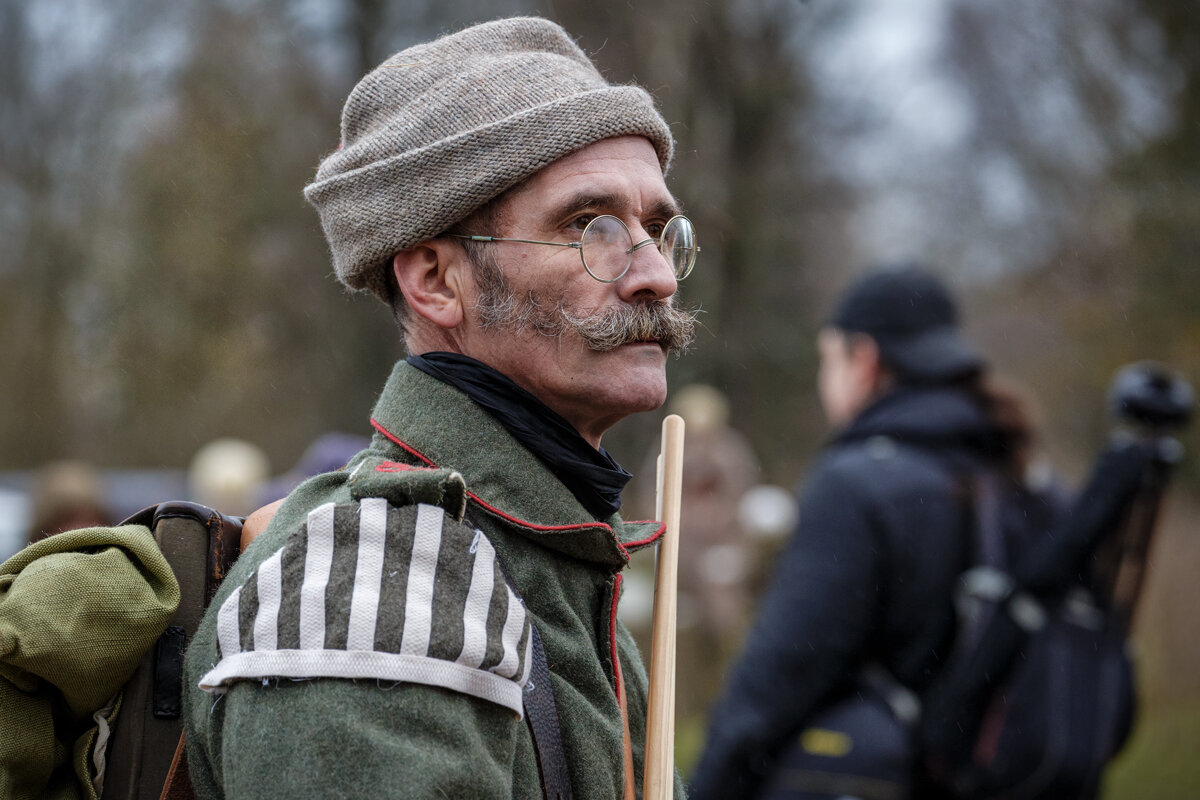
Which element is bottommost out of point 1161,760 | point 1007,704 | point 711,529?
point 1161,760

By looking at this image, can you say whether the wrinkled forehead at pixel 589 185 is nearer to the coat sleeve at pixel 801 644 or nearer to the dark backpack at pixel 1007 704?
the coat sleeve at pixel 801 644

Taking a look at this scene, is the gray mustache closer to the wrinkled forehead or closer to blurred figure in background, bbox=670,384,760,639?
the wrinkled forehead

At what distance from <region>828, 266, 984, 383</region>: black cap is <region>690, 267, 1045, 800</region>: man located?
0.08 meters

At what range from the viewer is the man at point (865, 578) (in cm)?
392

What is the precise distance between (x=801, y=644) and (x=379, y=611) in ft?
8.14

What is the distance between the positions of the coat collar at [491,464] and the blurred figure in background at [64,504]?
4480mm

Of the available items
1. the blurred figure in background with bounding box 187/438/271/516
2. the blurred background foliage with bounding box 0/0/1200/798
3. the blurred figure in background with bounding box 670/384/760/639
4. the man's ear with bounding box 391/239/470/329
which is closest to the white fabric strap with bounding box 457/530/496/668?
the man's ear with bounding box 391/239/470/329

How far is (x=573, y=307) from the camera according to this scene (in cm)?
216

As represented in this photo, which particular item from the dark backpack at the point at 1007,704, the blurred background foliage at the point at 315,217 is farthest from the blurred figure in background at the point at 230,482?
the blurred background foliage at the point at 315,217

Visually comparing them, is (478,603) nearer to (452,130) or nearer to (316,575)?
(316,575)

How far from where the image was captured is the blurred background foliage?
17.4m

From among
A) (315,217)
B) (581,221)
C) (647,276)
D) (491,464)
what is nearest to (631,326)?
(647,276)

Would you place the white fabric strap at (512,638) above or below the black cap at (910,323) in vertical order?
below

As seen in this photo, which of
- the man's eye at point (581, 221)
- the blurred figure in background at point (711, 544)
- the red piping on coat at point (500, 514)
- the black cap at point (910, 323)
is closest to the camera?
the red piping on coat at point (500, 514)
